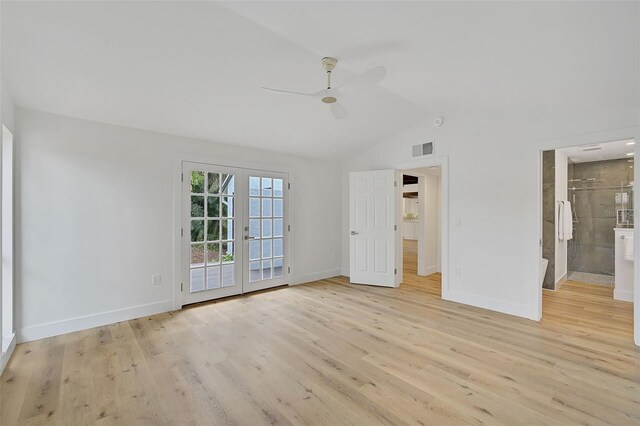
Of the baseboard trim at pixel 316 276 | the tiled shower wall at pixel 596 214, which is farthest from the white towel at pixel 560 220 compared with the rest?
the baseboard trim at pixel 316 276

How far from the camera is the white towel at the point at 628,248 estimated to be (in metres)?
4.14

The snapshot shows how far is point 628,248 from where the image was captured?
420cm

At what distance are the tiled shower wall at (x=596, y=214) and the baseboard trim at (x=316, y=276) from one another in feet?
15.8

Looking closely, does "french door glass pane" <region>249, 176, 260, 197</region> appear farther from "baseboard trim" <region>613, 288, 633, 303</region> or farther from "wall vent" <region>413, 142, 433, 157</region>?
"baseboard trim" <region>613, 288, 633, 303</region>

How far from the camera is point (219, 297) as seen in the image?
14.4ft

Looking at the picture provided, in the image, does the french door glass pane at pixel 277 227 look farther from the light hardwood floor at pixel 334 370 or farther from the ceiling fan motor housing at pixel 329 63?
the ceiling fan motor housing at pixel 329 63

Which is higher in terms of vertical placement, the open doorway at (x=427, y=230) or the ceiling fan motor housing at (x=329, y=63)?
the ceiling fan motor housing at (x=329, y=63)

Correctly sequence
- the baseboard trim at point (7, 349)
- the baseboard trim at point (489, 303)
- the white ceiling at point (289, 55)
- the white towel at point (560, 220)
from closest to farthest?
the white ceiling at point (289, 55) → the baseboard trim at point (7, 349) → the baseboard trim at point (489, 303) → the white towel at point (560, 220)

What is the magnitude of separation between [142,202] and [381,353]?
3305mm

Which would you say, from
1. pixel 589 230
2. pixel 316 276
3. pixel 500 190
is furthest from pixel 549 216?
pixel 316 276

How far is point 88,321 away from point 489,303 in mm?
4963

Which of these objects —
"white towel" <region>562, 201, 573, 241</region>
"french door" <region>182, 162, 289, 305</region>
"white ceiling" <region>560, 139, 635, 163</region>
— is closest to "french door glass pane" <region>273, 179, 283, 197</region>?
"french door" <region>182, 162, 289, 305</region>

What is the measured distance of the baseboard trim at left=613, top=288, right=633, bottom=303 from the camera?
4.18 metres

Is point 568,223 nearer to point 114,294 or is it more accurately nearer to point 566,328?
point 566,328
